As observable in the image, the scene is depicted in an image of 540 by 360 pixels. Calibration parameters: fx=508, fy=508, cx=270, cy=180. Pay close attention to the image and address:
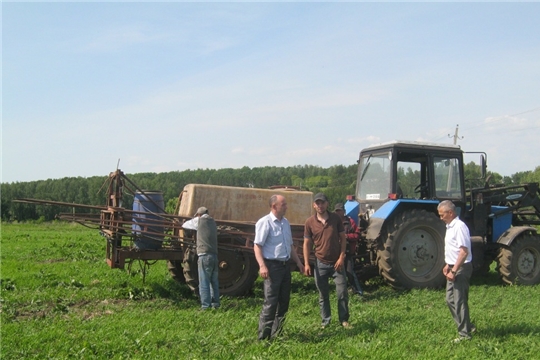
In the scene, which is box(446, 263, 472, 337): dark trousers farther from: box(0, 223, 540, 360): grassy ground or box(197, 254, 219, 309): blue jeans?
Result: box(197, 254, 219, 309): blue jeans

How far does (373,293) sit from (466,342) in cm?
334

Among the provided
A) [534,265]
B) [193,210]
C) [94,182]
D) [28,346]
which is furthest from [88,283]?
[94,182]

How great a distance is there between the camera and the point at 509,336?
238 inches

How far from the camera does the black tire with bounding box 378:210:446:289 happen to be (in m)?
8.97

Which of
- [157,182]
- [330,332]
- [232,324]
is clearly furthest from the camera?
[157,182]

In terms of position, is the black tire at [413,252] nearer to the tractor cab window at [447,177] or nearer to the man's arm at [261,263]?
the tractor cab window at [447,177]

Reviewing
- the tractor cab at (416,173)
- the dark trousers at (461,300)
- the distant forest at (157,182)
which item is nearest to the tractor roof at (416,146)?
the tractor cab at (416,173)

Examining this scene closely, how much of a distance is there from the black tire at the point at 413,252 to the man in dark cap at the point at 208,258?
9.94ft

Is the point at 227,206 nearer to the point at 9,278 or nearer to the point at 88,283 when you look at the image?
the point at 88,283

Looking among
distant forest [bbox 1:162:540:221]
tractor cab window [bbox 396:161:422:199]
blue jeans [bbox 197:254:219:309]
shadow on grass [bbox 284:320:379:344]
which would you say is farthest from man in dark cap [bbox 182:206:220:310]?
distant forest [bbox 1:162:540:221]

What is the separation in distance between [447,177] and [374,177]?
1.38 metres

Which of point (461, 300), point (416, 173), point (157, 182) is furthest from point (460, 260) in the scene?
point (157, 182)

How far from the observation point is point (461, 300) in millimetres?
5949

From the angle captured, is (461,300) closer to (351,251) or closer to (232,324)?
(232,324)
